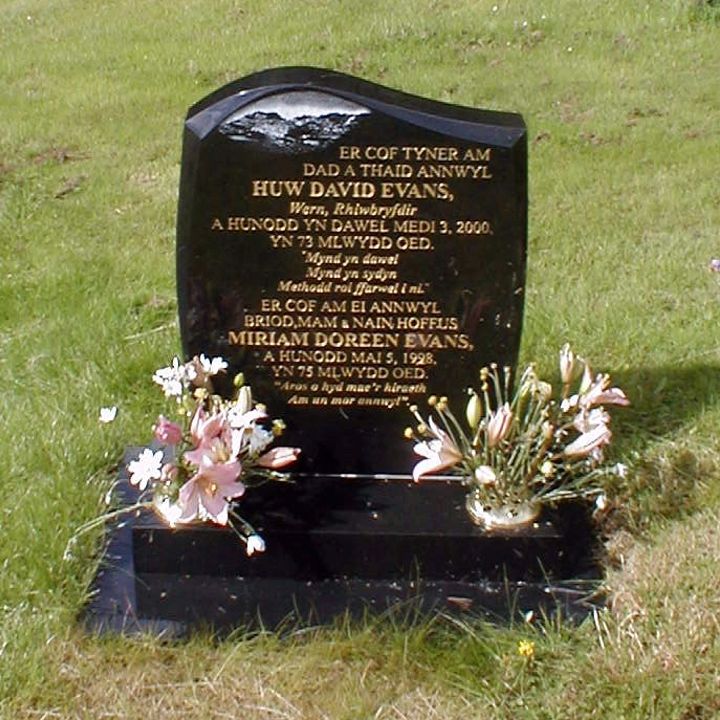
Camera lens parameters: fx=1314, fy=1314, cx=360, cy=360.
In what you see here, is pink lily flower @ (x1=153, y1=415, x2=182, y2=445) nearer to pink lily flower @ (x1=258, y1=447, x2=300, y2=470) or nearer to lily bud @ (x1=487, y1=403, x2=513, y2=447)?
pink lily flower @ (x1=258, y1=447, x2=300, y2=470)

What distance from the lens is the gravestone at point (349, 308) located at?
370 cm

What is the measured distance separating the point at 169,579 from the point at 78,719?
61 cm

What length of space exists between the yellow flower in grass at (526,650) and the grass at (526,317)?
0.02m

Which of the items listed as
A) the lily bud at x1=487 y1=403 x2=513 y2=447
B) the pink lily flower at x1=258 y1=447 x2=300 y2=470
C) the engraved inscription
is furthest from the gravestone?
the lily bud at x1=487 y1=403 x2=513 y2=447

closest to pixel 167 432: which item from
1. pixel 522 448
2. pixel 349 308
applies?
pixel 349 308

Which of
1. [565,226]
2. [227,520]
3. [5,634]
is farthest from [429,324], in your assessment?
[565,226]

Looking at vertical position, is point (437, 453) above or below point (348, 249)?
below

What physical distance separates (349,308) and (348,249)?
0.19m

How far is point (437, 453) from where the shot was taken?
3775 mm

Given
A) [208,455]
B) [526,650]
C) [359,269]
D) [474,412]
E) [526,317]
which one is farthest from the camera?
[526,317]

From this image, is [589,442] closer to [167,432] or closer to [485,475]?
[485,475]

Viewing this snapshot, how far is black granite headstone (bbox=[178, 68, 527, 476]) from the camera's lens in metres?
3.69

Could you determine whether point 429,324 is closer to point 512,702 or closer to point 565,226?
point 512,702

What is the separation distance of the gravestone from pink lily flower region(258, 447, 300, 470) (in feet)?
0.48
